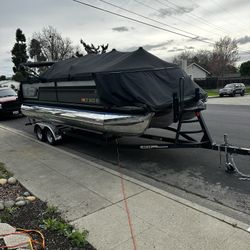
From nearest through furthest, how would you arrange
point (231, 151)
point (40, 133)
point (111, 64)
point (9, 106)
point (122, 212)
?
1. point (122, 212)
2. point (231, 151)
3. point (111, 64)
4. point (40, 133)
5. point (9, 106)

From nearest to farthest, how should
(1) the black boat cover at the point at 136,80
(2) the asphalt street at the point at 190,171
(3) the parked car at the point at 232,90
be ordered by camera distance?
(2) the asphalt street at the point at 190,171 → (1) the black boat cover at the point at 136,80 → (3) the parked car at the point at 232,90

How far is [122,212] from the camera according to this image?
13.8 ft

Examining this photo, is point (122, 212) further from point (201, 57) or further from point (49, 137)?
point (201, 57)

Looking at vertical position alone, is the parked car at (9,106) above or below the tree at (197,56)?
below

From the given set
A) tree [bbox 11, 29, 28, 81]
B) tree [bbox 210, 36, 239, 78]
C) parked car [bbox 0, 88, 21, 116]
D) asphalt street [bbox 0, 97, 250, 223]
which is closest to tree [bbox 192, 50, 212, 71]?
tree [bbox 210, 36, 239, 78]

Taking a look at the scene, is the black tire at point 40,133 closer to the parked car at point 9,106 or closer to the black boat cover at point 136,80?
the black boat cover at point 136,80

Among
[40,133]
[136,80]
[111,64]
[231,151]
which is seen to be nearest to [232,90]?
[40,133]

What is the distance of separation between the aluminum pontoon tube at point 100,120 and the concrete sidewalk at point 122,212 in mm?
878

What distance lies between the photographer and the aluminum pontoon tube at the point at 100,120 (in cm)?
569

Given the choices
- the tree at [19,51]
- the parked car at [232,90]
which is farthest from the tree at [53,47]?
the parked car at [232,90]

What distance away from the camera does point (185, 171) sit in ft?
19.8

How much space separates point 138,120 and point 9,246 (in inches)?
123

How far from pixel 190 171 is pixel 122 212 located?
7.44 feet

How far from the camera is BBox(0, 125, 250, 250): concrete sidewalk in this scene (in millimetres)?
3465
